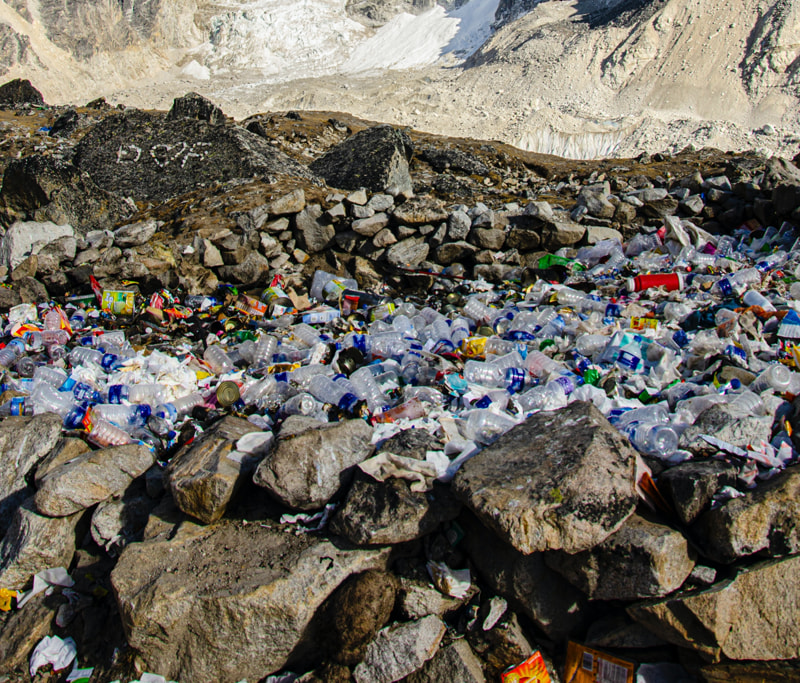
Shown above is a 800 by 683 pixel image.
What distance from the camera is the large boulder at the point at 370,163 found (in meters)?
7.58

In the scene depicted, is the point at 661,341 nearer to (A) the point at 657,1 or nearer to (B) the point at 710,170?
(B) the point at 710,170

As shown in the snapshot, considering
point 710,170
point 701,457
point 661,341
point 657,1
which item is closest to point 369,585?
point 701,457

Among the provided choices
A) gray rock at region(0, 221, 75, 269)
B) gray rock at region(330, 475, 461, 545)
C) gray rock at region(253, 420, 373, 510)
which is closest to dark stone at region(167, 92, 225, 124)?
gray rock at region(0, 221, 75, 269)

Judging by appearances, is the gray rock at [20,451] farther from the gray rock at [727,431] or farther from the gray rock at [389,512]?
the gray rock at [727,431]

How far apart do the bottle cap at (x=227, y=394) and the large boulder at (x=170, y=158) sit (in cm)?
485

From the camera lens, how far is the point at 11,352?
3.93m

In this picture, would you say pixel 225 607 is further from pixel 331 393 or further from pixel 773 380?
pixel 773 380

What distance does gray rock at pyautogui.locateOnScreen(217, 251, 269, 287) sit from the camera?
5.66 meters

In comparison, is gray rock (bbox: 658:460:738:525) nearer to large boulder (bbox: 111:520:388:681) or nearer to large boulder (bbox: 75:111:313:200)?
large boulder (bbox: 111:520:388:681)

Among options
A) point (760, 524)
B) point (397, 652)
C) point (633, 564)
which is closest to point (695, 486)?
point (760, 524)

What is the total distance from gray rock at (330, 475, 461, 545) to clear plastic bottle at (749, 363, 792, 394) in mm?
2076

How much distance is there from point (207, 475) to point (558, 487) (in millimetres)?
1484

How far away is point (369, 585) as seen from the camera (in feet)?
6.55

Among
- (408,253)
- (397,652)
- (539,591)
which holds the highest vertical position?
(539,591)
